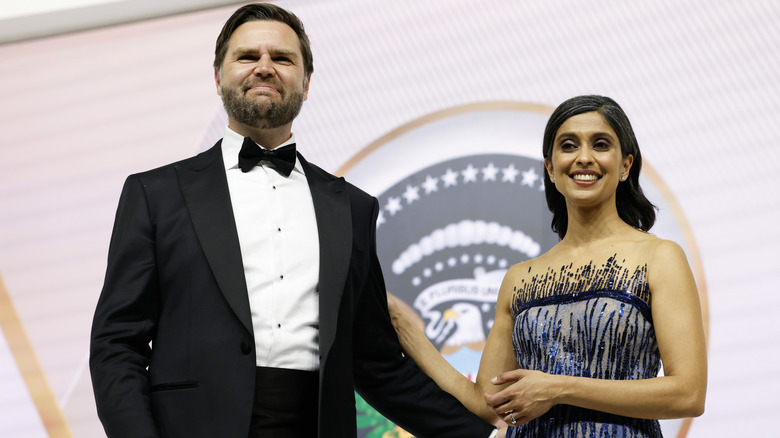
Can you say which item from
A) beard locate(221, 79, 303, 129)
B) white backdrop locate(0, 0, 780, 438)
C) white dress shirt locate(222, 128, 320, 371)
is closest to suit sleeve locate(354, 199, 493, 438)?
white dress shirt locate(222, 128, 320, 371)

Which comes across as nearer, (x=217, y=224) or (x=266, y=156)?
(x=217, y=224)

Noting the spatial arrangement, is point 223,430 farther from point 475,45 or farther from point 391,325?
point 475,45

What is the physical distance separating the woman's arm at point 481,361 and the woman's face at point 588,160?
282 mm

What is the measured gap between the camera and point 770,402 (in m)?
2.52

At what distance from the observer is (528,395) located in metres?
1.72

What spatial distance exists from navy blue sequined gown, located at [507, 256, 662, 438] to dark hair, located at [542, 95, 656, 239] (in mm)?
194

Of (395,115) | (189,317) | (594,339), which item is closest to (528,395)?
(594,339)

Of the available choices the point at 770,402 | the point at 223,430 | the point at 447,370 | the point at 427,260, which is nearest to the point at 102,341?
the point at 223,430

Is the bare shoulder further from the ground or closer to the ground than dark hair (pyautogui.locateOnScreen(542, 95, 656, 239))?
closer to the ground

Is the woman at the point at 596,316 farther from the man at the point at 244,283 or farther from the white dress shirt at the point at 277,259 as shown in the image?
the white dress shirt at the point at 277,259

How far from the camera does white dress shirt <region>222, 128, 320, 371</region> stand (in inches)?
68.1

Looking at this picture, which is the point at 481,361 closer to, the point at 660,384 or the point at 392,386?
the point at 392,386

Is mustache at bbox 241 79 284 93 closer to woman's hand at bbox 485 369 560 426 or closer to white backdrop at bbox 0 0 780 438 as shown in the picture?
woman's hand at bbox 485 369 560 426

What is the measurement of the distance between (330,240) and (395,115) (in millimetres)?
1186
